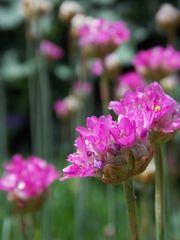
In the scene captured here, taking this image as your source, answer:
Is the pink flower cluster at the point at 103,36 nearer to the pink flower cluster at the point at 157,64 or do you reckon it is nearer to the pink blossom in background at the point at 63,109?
the pink flower cluster at the point at 157,64

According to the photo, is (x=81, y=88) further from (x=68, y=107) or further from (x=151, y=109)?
(x=151, y=109)

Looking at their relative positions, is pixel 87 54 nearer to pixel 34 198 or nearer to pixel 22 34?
pixel 34 198

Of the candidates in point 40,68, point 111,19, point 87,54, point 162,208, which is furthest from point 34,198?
point 111,19

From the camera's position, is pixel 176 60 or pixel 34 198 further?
pixel 176 60

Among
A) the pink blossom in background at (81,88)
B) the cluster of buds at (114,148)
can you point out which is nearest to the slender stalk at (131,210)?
the cluster of buds at (114,148)

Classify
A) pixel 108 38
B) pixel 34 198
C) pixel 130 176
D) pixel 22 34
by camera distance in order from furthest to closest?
pixel 22 34 < pixel 108 38 < pixel 34 198 < pixel 130 176

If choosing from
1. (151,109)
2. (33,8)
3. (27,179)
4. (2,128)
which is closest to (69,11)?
(33,8)

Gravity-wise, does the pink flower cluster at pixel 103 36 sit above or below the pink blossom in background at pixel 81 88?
below
